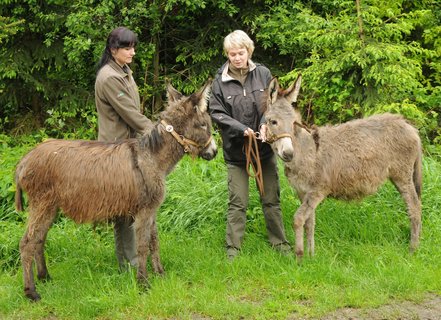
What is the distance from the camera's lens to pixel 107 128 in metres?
5.52

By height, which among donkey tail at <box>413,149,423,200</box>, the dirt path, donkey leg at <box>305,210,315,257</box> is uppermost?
donkey tail at <box>413,149,423,200</box>

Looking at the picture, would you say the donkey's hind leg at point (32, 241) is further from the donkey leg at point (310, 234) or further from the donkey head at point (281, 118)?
the donkey leg at point (310, 234)

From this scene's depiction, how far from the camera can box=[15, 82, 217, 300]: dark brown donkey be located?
511cm

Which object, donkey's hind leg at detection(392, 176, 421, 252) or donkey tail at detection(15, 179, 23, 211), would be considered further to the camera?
donkey's hind leg at detection(392, 176, 421, 252)

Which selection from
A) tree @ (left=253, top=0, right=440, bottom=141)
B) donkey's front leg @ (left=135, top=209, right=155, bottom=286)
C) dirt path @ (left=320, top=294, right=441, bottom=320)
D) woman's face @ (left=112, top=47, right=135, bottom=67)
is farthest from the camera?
tree @ (left=253, top=0, right=440, bottom=141)

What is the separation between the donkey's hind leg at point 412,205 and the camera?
6.11 meters

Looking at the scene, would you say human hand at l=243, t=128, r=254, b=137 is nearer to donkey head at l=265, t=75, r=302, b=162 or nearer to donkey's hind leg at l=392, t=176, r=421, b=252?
donkey head at l=265, t=75, r=302, b=162

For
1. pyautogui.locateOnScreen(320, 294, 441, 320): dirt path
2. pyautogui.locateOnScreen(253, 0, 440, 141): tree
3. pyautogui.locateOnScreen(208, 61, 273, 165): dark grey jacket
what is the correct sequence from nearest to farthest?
pyautogui.locateOnScreen(320, 294, 441, 320): dirt path < pyautogui.locateOnScreen(208, 61, 273, 165): dark grey jacket < pyautogui.locateOnScreen(253, 0, 440, 141): tree

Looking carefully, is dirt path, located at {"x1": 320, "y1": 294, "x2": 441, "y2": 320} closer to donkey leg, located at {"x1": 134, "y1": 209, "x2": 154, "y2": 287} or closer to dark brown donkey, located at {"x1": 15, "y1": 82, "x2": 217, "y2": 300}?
donkey leg, located at {"x1": 134, "y1": 209, "x2": 154, "y2": 287}

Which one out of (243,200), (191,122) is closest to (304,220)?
(243,200)

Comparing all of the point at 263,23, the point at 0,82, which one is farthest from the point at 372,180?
the point at 0,82

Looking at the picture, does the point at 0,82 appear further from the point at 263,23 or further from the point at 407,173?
the point at 407,173

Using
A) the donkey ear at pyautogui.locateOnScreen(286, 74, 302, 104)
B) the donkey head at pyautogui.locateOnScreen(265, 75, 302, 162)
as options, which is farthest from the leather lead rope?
the donkey ear at pyautogui.locateOnScreen(286, 74, 302, 104)

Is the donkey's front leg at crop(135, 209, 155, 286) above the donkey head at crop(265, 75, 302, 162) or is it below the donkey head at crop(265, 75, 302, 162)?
below
